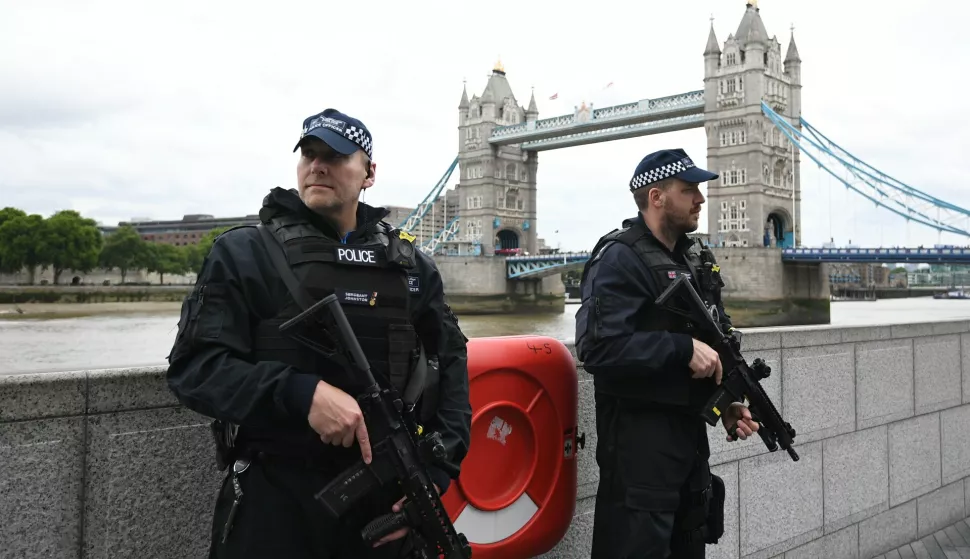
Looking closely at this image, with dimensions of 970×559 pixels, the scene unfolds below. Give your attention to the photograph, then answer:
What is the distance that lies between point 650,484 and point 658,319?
17.4 inches

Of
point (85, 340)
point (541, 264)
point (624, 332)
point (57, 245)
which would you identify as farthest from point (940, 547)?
point (57, 245)

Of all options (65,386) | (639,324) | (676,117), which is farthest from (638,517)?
(676,117)

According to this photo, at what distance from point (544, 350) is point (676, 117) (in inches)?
1855

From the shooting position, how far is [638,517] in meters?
2.00

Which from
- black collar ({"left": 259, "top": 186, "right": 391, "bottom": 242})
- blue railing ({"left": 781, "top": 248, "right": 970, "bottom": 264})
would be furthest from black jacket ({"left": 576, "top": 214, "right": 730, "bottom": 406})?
blue railing ({"left": 781, "top": 248, "right": 970, "bottom": 264})

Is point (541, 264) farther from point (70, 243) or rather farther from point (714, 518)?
point (714, 518)

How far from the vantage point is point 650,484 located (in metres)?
2.01

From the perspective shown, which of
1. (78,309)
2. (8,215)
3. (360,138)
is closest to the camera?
(360,138)

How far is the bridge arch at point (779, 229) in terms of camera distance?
4159 centimetres

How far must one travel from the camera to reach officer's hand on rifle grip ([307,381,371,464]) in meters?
1.33

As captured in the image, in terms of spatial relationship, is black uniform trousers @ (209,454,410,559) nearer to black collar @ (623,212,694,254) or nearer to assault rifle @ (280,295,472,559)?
assault rifle @ (280,295,472,559)

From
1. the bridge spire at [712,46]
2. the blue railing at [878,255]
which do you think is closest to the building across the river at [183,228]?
the bridge spire at [712,46]

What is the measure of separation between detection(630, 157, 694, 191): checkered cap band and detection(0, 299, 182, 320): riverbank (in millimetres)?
30431

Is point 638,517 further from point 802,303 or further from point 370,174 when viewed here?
point 802,303
